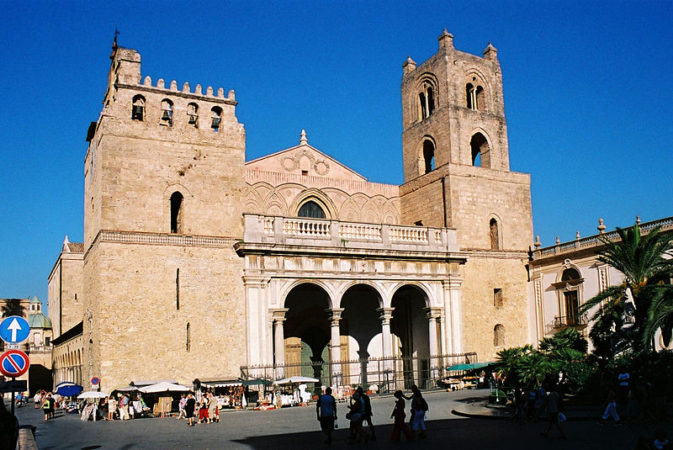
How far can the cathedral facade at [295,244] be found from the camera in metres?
26.8

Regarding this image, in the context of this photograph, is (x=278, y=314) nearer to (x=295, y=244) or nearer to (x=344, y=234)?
(x=295, y=244)

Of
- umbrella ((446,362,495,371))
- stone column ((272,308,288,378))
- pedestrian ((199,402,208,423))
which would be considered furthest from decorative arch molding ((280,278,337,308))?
pedestrian ((199,402,208,423))

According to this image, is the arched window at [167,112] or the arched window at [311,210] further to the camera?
the arched window at [311,210]

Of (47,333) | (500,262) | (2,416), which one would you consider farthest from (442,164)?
(47,333)

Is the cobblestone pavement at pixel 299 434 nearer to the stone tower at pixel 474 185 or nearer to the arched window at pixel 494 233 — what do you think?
the stone tower at pixel 474 185

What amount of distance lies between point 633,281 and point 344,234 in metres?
11.9

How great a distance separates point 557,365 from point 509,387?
5.44 ft

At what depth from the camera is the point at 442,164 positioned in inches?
1366

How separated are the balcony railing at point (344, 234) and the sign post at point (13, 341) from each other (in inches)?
687

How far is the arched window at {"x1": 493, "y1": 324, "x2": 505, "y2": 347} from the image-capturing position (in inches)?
1328

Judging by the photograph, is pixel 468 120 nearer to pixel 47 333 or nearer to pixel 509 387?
pixel 509 387

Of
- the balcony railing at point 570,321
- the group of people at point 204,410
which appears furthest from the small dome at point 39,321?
the balcony railing at point 570,321

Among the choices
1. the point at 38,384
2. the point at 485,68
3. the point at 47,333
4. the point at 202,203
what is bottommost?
the point at 38,384

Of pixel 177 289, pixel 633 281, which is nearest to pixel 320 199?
pixel 177 289
